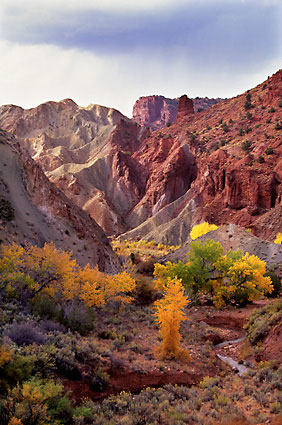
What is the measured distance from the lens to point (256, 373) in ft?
41.3

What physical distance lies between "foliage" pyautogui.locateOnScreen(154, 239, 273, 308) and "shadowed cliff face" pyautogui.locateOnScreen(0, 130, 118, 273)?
24.7ft

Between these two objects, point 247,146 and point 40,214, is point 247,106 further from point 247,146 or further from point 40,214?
point 40,214

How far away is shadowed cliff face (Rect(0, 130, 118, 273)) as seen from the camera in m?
26.0

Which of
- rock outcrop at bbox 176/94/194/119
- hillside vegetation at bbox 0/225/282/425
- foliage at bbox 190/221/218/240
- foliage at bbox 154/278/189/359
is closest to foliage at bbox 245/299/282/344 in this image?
hillside vegetation at bbox 0/225/282/425

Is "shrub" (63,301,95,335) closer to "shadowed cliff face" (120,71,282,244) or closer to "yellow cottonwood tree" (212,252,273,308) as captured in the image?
"yellow cottonwood tree" (212,252,273,308)

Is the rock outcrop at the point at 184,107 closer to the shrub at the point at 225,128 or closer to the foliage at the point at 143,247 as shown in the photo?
the shrub at the point at 225,128

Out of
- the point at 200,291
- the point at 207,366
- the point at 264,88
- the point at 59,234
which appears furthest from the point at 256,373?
the point at 264,88

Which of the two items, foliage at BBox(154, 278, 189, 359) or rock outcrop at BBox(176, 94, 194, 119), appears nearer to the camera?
foliage at BBox(154, 278, 189, 359)

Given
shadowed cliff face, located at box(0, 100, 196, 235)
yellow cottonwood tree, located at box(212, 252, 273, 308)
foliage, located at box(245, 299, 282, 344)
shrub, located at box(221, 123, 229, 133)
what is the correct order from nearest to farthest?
foliage, located at box(245, 299, 282, 344) → yellow cottonwood tree, located at box(212, 252, 273, 308) → shrub, located at box(221, 123, 229, 133) → shadowed cliff face, located at box(0, 100, 196, 235)

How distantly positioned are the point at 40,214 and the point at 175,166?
59.4 m

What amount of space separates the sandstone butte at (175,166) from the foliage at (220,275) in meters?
25.9

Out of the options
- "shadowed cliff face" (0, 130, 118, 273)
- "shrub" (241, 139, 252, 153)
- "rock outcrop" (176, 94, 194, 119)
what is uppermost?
"rock outcrop" (176, 94, 194, 119)

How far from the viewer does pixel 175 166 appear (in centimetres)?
8388

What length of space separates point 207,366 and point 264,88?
9149 cm
